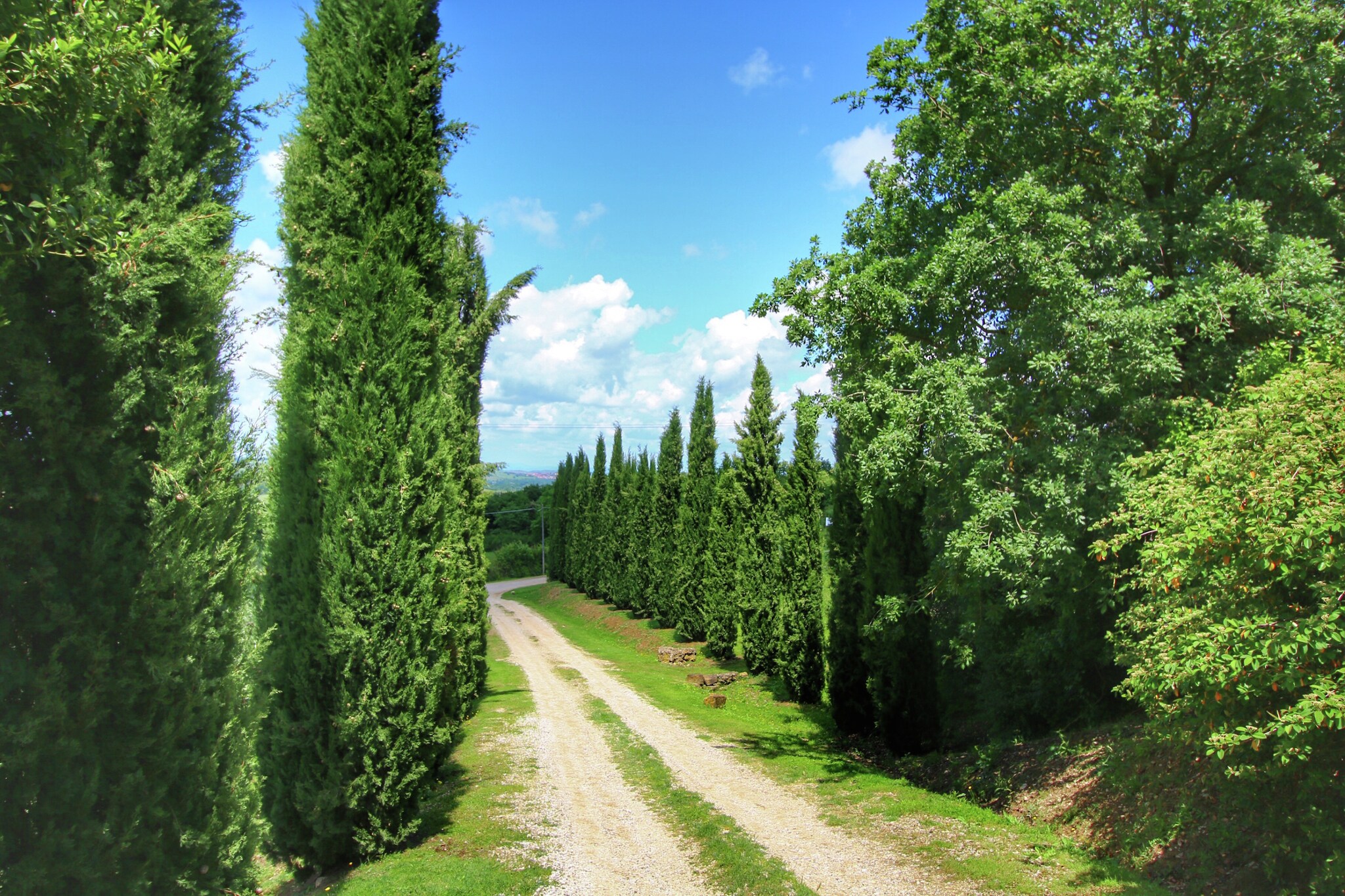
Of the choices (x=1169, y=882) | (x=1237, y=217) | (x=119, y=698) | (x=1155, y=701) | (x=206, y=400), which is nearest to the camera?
(x=119, y=698)

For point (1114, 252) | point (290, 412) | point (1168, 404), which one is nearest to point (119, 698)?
point (290, 412)

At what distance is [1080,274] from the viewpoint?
8.02 metres

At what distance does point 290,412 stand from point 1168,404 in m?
8.27

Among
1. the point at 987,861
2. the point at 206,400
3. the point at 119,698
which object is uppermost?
the point at 206,400

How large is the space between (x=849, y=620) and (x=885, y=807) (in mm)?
5234

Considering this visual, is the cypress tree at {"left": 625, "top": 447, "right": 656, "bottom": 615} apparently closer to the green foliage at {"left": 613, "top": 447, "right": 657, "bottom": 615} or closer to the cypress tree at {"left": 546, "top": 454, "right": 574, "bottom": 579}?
the green foliage at {"left": 613, "top": 447, "right": 657, "bottom": 615}

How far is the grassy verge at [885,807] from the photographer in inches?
244

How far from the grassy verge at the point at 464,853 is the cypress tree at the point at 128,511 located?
2.40 m

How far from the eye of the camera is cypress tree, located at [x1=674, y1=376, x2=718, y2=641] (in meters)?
24.7

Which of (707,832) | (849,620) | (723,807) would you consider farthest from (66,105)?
(849,620)

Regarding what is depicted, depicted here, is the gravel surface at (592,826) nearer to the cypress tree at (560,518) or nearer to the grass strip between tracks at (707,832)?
the grass strip between tracks at (707,832)

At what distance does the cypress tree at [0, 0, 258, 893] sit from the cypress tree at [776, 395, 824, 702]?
12979 mm

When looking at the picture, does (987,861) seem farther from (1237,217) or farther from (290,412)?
(290,412)

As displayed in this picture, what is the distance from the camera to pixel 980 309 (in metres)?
9.24
